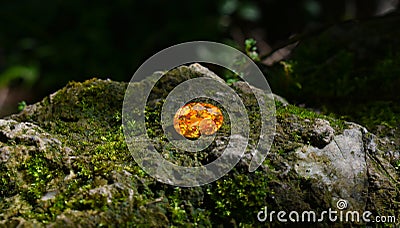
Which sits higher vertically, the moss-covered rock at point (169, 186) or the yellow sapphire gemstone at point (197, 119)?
the yellow sapphire gemstone at point (197, 119)

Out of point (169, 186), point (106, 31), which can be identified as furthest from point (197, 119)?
point (106, 31)

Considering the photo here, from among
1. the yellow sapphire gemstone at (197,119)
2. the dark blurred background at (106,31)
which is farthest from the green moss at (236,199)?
the dark blurred background at (106,31)

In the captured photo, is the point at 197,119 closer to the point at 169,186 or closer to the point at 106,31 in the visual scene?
the point at 169,186

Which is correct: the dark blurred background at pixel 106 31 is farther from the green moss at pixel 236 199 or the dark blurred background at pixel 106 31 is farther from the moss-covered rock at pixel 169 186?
the green moss at pixel 236 199

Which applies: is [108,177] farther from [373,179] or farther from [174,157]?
[373,179]

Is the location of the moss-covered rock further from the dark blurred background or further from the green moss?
the dark blurred background
